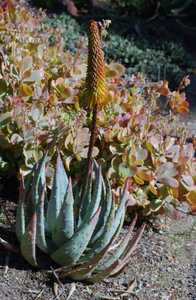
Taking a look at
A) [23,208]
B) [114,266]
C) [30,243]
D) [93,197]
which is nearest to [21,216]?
[23,208]

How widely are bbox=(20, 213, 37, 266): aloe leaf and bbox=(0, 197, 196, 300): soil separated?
0.12 meters

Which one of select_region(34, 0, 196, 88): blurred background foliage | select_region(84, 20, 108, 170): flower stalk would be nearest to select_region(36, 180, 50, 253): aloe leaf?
select_region(84, 20, 108, 170): flower stalk

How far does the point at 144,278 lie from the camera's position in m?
4.11

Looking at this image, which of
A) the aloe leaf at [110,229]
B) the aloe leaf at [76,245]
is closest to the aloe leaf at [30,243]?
the aloe leaf at [76,245]

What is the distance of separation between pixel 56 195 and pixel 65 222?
0.15 m

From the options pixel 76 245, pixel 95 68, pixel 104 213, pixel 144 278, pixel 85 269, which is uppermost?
pixel 95 68

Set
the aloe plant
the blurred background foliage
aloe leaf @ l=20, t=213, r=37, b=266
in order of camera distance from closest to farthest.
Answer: aloe leaf @ l=20, t=213, r=37, b=266 → the aloe plant → the blurred background foliage

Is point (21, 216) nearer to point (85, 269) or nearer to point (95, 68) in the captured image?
point (85, 269)

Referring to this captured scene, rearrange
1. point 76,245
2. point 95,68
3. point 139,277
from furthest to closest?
point 139,277
point 76,245
point 95,68

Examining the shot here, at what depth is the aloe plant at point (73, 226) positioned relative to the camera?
3725mm

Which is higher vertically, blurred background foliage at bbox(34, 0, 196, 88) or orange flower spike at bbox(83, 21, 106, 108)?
orange flower spike at bbox(83, 21, 106, 108)

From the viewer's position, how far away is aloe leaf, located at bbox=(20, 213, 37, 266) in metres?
3.61

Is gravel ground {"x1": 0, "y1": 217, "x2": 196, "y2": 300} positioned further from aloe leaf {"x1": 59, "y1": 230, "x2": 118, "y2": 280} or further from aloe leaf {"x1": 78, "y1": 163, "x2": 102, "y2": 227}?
aloe leaf {"x1": 78, "y1": 163, "x2": 102, "y2": 227}

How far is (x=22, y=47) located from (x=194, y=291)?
7.50 ft
